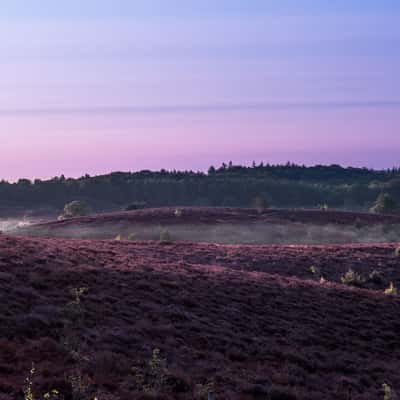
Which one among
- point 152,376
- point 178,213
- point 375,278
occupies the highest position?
point 178,213

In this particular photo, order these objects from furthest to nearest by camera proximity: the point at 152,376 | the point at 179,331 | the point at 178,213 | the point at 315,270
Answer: the point at 178,213 → the point at 315,270 → the point at 179,331 → the point at 152,376

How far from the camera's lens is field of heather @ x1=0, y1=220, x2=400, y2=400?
33.6 feet

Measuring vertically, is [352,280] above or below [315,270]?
below

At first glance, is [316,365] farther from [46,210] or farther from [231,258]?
[46,210]

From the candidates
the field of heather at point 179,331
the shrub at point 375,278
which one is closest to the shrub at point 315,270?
the shrub at point 375,278

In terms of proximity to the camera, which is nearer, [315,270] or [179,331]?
[179,331]

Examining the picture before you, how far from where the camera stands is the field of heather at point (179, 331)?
10.2 m

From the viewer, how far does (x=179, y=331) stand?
546 inches

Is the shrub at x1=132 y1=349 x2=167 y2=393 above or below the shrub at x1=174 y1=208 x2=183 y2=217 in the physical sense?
below

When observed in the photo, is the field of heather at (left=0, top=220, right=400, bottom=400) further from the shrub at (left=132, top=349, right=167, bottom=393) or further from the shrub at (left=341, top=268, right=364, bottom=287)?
the shrub at (left=341, top=268, right=364, bottom=287)

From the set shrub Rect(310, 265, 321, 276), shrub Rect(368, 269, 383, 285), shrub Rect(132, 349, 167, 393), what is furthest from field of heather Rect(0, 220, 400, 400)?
shrub Rect(310, 265, 321, 276)

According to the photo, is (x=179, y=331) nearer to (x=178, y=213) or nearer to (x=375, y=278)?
(x=375, y=278)

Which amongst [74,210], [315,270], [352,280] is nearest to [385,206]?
[74,210]

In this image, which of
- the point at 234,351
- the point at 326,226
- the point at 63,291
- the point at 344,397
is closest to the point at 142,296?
the point at 63,291
